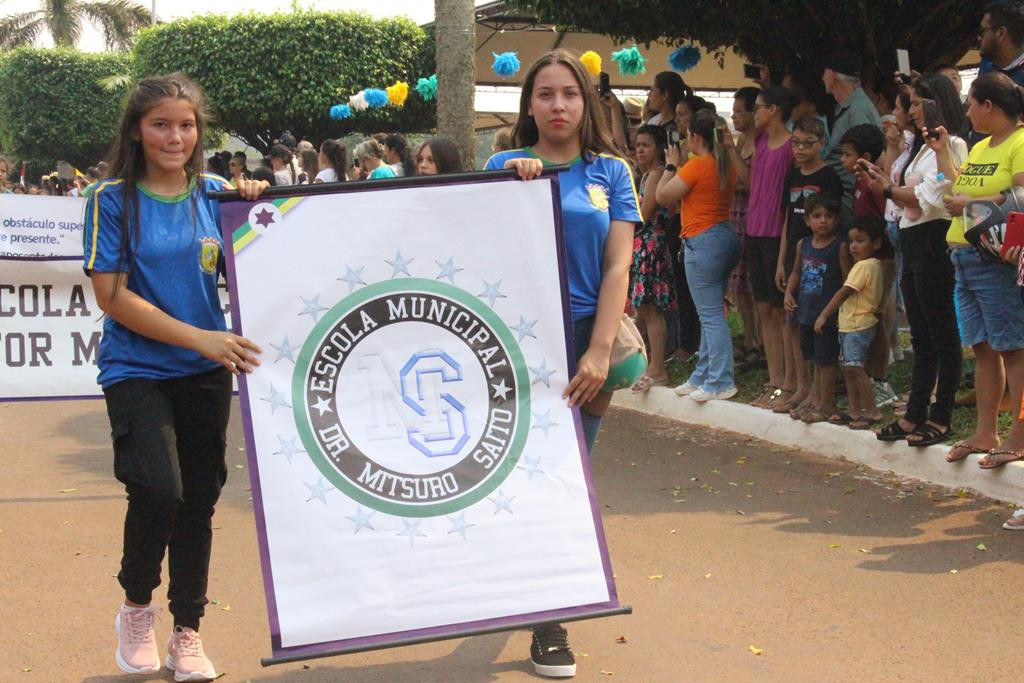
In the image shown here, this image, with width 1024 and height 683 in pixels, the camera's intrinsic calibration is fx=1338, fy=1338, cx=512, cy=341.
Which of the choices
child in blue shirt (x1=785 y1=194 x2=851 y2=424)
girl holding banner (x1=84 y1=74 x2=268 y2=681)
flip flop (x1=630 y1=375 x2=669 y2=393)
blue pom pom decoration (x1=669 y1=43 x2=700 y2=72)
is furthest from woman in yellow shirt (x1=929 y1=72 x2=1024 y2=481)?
blue pom pom decoration (x1=669 y1=43 x2=700 y2=72)

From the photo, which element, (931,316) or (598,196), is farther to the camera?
(931,316)

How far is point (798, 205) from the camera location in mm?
8664

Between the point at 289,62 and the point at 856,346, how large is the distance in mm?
27144

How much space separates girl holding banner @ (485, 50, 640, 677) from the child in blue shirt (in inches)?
161

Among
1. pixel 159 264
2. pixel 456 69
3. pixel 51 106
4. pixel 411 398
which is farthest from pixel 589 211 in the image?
pixel 51 106

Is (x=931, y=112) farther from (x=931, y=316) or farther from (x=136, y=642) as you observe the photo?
(x=136, y=642)

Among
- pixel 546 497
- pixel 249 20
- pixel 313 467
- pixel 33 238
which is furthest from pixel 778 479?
pixel 249 20

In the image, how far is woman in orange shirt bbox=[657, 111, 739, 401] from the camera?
9.41m

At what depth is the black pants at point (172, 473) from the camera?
164 inches

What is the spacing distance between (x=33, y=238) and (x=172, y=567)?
4267 mm

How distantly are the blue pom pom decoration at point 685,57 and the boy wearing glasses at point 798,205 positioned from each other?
521 cm

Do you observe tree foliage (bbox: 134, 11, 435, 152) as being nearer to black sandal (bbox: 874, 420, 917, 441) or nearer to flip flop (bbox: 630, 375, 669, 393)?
flip flop (bbox: 630, 375, 669, 393)

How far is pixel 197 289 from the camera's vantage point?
4219mm

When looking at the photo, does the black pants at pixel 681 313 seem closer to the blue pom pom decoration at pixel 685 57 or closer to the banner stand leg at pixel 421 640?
the blue pom pom decoration at pixel 685 57
